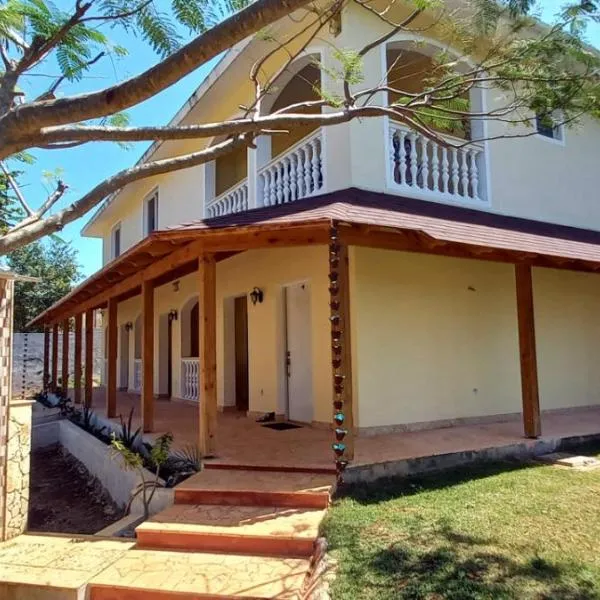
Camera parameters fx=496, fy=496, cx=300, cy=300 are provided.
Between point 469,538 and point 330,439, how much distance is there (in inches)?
133

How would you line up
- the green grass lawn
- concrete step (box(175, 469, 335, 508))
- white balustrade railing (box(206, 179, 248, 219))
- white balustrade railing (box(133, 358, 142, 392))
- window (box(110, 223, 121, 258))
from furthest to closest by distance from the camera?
window (box(110, 223, 121, 258))
white balustrade railing (box(133, 358, 142, 392))
white balustrade railing (box(206, 179, 248, 219))
concrete step (box(175, 469, 335, 508))
the green grass lawn

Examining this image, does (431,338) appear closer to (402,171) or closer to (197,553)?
(402,171)

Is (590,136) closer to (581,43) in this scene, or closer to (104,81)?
(581,43)

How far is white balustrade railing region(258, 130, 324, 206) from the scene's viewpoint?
902 cm

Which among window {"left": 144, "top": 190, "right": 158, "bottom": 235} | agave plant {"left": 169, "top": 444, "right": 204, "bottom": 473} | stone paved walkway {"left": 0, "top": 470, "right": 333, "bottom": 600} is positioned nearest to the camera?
stone paved walkway {"left": 0, "top": 470, "right": 333, "bottom": 600}

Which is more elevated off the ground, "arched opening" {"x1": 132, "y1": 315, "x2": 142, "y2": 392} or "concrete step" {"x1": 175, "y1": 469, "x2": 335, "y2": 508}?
"arched opening" {"x1": 132, "y1": 315, "x2": 142, "y2": 392}

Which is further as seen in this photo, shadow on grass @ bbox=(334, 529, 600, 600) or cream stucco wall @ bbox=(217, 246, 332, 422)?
cream stucco wall @ bbox=(217, 246, 332, 422)

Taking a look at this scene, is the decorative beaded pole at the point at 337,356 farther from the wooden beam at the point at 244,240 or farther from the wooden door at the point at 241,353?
the wooden door at the point at 241,353

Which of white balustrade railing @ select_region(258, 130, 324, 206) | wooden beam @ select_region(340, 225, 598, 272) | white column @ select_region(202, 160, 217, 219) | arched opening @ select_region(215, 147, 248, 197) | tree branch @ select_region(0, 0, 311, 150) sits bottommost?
wooden beam @ select_region(340, 225, 598, 272)

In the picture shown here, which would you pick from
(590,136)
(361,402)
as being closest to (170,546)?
(361,402)

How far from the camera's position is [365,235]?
6.52 meters

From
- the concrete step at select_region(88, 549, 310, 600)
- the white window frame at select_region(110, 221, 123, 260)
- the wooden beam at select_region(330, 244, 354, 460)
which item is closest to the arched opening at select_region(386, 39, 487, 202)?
the wooden beam at select_region(330, 244, 354, 460)

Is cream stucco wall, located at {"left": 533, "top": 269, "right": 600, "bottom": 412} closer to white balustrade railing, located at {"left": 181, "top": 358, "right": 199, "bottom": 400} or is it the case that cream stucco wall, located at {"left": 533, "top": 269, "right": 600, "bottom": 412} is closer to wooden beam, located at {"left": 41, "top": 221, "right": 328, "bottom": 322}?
wooden beam, located at {"left": 41, "top": 221, "right": 328, "bottom": 322}

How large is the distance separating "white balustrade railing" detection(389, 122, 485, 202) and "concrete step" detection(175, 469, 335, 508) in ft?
17.8
